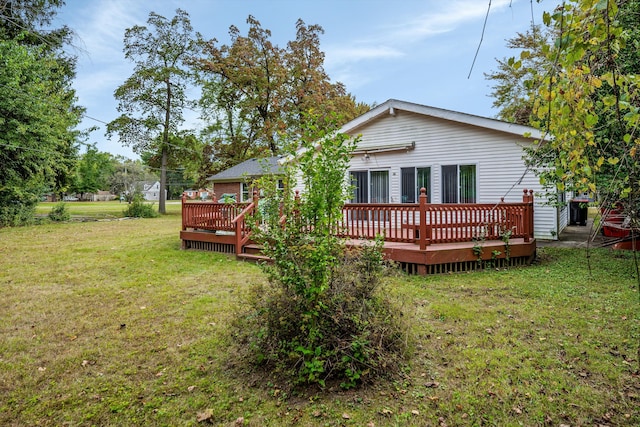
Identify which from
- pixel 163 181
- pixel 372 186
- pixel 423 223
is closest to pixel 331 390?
pixel 423 223

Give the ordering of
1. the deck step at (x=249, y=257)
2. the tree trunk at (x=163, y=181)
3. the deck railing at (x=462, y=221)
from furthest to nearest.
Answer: the tree trunk at (x=163, y=181)
the deck step at (x=249, y=257)
the deck railing at (x=462, y=221)

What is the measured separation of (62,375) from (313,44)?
94.2 ft

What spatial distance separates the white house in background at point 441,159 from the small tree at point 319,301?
7.60 meters

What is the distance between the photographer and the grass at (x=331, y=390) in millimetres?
2666

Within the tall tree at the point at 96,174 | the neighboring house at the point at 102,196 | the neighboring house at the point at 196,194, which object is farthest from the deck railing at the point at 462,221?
the neighboring house at the point at 102,196

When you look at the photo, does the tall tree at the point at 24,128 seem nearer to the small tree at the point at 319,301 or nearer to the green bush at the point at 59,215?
the green bush at the point at 59,215

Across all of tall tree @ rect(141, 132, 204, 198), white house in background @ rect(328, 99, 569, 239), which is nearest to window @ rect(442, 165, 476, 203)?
white house in background @ rect(328, 99, 569, 239)

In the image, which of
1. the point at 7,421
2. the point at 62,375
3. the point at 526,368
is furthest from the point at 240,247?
the point at 526,368

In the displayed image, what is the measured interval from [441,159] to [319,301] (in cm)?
851

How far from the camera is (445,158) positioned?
408 inches

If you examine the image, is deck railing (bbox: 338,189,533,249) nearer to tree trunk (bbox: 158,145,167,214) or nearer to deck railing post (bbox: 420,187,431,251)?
deck railing post (bbox: 420,187,431,251)

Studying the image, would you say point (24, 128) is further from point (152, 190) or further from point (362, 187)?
point (152, 190)

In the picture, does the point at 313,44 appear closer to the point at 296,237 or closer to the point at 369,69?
the point at 369,69

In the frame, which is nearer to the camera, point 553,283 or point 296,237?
point 296,237
